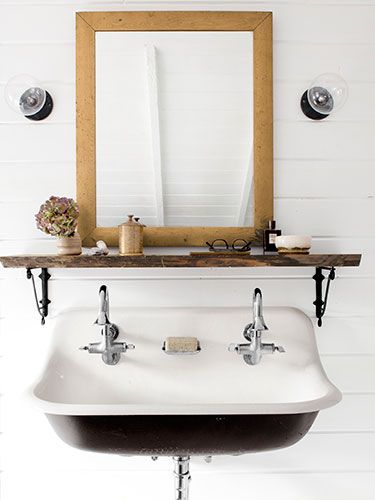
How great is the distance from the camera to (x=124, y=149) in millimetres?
1584

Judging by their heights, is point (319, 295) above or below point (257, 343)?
above

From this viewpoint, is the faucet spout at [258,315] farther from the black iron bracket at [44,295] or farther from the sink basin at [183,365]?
the black iron bracket at [44,295]

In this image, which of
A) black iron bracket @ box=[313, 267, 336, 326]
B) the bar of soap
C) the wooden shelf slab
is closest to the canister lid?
the wooden shelf slab

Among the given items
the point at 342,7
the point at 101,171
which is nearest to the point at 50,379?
the point at 101,171

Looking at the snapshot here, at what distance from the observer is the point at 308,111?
1.58 meters

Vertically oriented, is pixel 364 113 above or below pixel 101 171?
above

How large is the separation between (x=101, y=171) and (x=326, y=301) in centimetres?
83

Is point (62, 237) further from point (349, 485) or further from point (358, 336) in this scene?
point (349, 485)

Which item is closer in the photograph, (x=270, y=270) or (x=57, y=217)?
(x=57, y=217)

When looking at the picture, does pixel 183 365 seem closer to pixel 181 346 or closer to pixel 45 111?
pixel 181 346

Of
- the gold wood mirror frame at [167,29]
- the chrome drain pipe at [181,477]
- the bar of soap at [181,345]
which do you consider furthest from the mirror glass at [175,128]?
the chrome drain pipe at [181,477]

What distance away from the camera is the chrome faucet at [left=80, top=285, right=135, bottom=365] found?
1409 mm

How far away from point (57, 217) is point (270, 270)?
2.25ft

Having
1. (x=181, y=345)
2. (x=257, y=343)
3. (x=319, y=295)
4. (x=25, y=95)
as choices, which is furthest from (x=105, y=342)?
(x=25, y=95)
